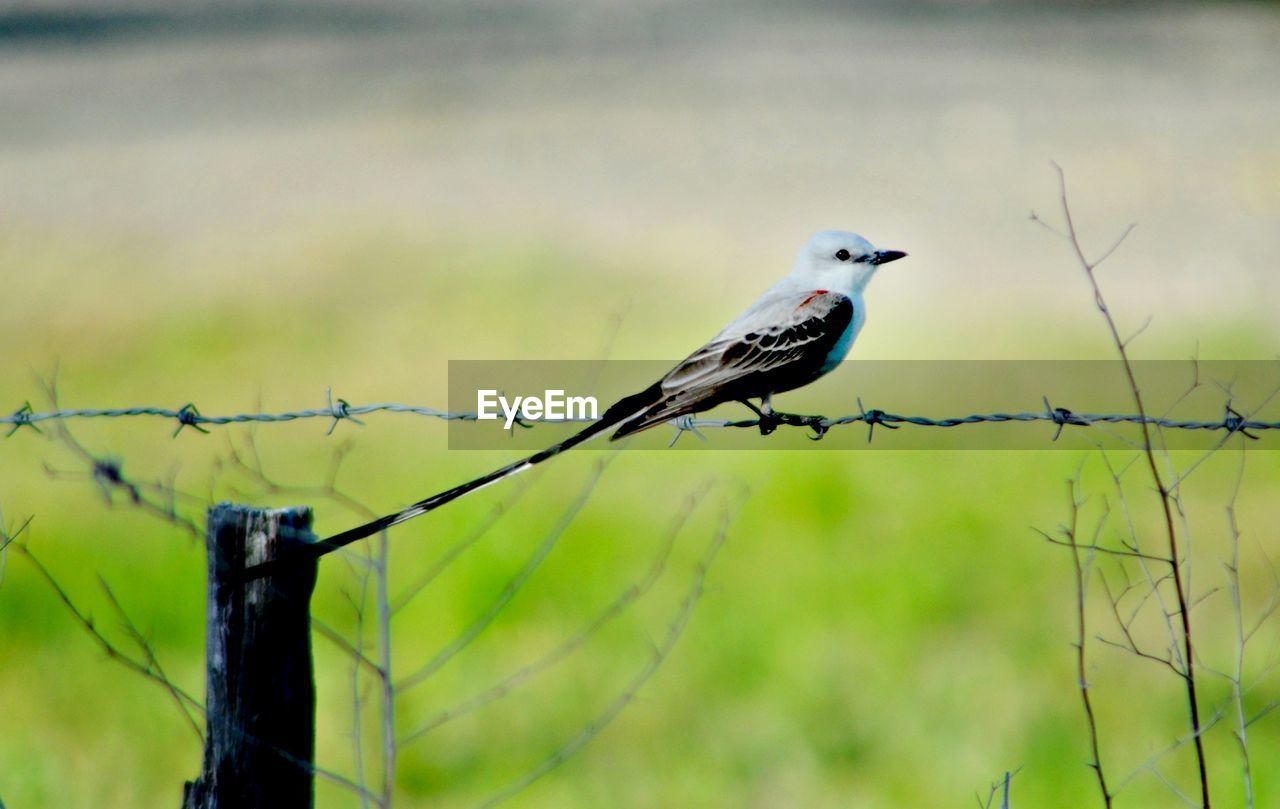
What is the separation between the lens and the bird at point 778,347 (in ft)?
14.5

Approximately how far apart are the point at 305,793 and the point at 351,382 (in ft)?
28.0

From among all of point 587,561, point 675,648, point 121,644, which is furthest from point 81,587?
point 675,648

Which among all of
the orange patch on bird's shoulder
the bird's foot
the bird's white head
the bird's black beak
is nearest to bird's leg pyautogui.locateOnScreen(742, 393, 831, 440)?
the bird's foot

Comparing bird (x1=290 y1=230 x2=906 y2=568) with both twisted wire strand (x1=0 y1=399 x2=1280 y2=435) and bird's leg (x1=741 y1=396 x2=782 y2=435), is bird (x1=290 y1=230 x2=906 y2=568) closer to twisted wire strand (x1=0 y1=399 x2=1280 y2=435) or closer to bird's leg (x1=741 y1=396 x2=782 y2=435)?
bird's leg (x1=741 y1=396 x2=782 y2=435)

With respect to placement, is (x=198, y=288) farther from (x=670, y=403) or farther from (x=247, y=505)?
(x=247, y=505)

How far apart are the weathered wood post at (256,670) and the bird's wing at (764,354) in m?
1.74

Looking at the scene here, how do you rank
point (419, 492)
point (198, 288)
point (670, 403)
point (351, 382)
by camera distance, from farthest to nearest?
1. point (198, 288)
2. point (351, 382)
3. point (419, 492)
4. point (670, 403)

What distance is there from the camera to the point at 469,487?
3275 millimetres

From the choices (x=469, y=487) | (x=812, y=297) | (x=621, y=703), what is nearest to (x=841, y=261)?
(x=812, y=297)

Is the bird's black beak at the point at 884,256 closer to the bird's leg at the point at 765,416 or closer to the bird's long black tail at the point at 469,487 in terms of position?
the bird's leg at the point at 765,416

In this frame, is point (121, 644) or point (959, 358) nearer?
point (121, 644)

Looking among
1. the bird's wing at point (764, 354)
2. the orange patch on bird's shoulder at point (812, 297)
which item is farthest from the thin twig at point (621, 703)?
the orange patch on bird's shoulder at point (812, 297)

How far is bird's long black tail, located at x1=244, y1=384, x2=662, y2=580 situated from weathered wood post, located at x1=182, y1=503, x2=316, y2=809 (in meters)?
0.05

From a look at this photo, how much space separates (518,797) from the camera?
6.34 m
